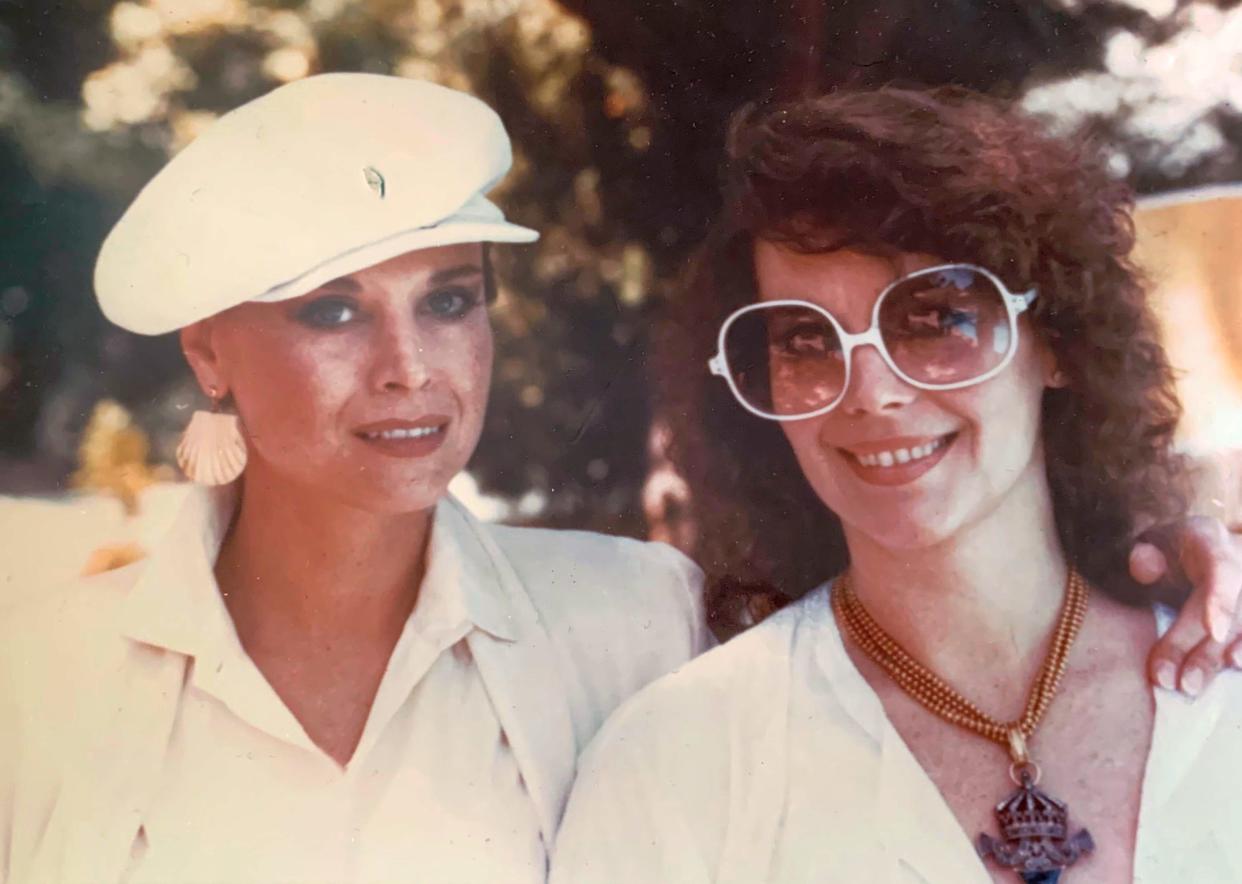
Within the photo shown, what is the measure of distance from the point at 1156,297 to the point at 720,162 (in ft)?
2.33

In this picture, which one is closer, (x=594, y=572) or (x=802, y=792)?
(x=802, y=792)

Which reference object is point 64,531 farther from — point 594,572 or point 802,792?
point 802,792

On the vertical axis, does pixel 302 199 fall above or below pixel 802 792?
above

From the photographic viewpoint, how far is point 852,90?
1.94 m

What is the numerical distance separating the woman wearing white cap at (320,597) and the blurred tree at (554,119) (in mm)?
60

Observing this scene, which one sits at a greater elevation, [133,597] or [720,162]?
[720,162]

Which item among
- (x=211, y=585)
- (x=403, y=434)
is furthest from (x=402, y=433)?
(x=211, y=585)

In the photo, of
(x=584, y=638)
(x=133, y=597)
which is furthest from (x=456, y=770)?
(x=133, y=597)

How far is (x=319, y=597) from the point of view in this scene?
6.04 feet

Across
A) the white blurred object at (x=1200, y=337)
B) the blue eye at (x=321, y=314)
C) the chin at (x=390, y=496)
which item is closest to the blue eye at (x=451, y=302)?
the blue eye at (x=321, y=314)

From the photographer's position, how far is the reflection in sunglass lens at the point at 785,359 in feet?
6.03

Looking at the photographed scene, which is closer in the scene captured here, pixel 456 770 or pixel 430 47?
pixel 456 770

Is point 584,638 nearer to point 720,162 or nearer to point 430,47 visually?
point 720,162

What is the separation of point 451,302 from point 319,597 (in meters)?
0.48
